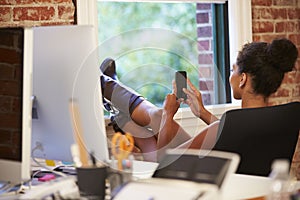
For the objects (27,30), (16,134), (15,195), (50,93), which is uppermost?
(27,30)

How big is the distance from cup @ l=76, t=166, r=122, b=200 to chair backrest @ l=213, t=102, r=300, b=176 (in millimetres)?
1001

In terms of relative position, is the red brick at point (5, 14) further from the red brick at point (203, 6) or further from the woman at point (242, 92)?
the red brick at point (203, 6)

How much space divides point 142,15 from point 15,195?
1.87 meters

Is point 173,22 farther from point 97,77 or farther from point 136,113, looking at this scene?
point 97,77

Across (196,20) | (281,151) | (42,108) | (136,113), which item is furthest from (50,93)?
(196,20)

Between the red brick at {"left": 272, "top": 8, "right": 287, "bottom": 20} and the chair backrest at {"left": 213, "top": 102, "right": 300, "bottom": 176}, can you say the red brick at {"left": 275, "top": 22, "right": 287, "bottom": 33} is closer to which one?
the red brick at {"left": 272, "top": 8, "right": 287, "bottom": 20}

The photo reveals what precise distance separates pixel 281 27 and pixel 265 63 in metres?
1.24

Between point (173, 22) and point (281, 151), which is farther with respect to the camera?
point (173, 22)

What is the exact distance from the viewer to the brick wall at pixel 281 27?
12.5 ft

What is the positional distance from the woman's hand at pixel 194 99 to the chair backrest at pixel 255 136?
35cm

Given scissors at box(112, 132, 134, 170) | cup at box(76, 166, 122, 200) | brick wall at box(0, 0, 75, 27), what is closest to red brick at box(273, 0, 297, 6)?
brick wall at box(0, 0, 75, 27)

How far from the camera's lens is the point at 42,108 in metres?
2.00

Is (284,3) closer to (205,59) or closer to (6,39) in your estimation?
(205,59)

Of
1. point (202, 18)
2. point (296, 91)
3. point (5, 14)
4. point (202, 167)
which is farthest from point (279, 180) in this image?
point (296, 91)
